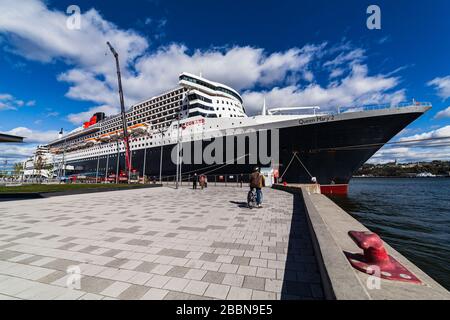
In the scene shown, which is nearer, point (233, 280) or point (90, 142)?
point (233, 280)

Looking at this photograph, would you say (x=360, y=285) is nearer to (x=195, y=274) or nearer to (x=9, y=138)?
(x=195, y=274)

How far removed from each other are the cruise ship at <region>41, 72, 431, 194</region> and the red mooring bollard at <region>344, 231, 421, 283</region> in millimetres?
12721

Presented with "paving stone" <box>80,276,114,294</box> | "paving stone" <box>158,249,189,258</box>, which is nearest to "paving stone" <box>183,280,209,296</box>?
"paving stone" <box>158,249,189,258</box>

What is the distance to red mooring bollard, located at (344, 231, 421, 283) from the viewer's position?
2.23 metres

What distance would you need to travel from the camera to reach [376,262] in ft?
7.97

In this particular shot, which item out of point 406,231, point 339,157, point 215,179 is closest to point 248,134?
point 215,179

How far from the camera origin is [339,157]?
1759cm

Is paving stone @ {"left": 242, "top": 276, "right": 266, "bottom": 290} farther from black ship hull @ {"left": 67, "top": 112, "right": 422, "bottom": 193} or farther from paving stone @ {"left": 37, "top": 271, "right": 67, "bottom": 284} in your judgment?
black ship hull @ {"left": 67, "top": 112, "right": 422, "bottom": 193}

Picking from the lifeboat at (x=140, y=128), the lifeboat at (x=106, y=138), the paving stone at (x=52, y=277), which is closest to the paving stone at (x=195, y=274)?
the paving stone at (x=52, y=277)

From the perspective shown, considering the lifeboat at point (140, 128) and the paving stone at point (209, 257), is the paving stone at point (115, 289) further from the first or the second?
the lifeboat at point (140, 128)

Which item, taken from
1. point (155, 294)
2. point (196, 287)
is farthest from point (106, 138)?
point (196, 287)

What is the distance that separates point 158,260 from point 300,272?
7.24ft
